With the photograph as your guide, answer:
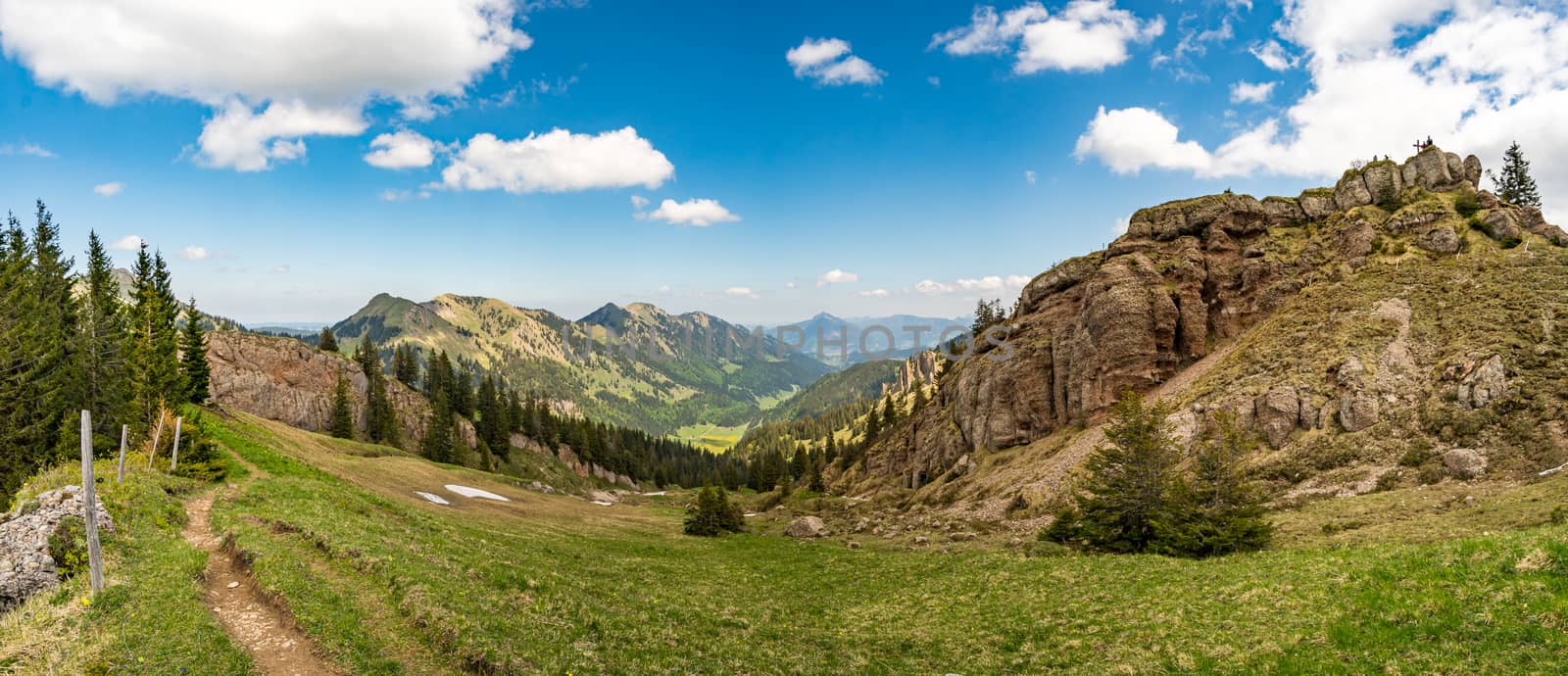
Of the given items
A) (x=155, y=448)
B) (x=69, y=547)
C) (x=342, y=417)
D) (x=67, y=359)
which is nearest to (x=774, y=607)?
(x=69, y=547)

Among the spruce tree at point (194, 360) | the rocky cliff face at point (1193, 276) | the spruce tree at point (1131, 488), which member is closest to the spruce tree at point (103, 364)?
the spruce tree at point (194, 360)

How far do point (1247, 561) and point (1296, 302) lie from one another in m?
41.6

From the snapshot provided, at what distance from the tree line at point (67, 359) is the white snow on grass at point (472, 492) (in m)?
19.8

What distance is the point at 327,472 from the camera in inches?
1608

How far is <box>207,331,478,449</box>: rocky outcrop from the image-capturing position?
85500mm

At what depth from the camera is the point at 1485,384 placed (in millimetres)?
34031

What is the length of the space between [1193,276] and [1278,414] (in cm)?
2178

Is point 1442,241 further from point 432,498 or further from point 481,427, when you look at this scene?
point 481,427

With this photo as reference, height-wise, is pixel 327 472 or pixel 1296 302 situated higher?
pixel 1296 302

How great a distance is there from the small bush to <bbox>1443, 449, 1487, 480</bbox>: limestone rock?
186 feet

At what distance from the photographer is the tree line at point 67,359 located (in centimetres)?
3338

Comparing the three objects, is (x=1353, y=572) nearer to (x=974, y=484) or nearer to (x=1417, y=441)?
(x=1417, y=441)

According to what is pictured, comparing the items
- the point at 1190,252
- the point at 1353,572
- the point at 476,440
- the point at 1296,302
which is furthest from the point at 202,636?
the point at 476,440

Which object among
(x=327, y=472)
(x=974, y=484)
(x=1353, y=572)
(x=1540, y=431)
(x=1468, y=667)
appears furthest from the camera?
(x=974, y=484)
